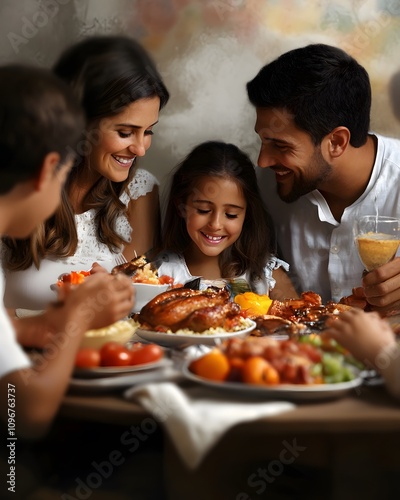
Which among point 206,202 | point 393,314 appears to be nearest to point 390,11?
point 206,202

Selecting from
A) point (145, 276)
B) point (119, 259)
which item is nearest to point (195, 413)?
point (145, 276)

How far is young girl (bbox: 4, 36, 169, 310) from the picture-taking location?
2.79 m

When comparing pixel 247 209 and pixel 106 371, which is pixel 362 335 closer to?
pixel 106 371

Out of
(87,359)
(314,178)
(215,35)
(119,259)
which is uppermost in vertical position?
(215,35)

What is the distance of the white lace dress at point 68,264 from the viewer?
292 cm

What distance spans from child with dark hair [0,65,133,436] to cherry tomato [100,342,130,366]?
0.07 m

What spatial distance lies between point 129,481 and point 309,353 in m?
0.58

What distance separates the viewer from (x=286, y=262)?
3.41 m

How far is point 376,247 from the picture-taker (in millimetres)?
2498

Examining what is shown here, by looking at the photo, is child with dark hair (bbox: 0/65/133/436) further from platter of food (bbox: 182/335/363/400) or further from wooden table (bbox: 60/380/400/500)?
platter of food (bbox: 182/335/363/400)

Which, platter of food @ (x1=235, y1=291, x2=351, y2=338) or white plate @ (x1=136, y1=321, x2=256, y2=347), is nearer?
white plate @ (x1=136, y1=321, x2=256, y2=347)

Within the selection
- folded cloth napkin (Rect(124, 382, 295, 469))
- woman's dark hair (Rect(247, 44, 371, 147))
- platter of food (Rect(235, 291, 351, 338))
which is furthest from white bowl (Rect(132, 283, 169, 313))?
woman's dark hair (Rect(247, 44, 371, 147))

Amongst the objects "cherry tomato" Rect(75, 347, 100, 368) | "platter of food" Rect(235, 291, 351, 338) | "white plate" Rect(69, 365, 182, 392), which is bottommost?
"platter of food" Rect(235, 291, 351, 338)

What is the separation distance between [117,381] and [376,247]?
1.39m
